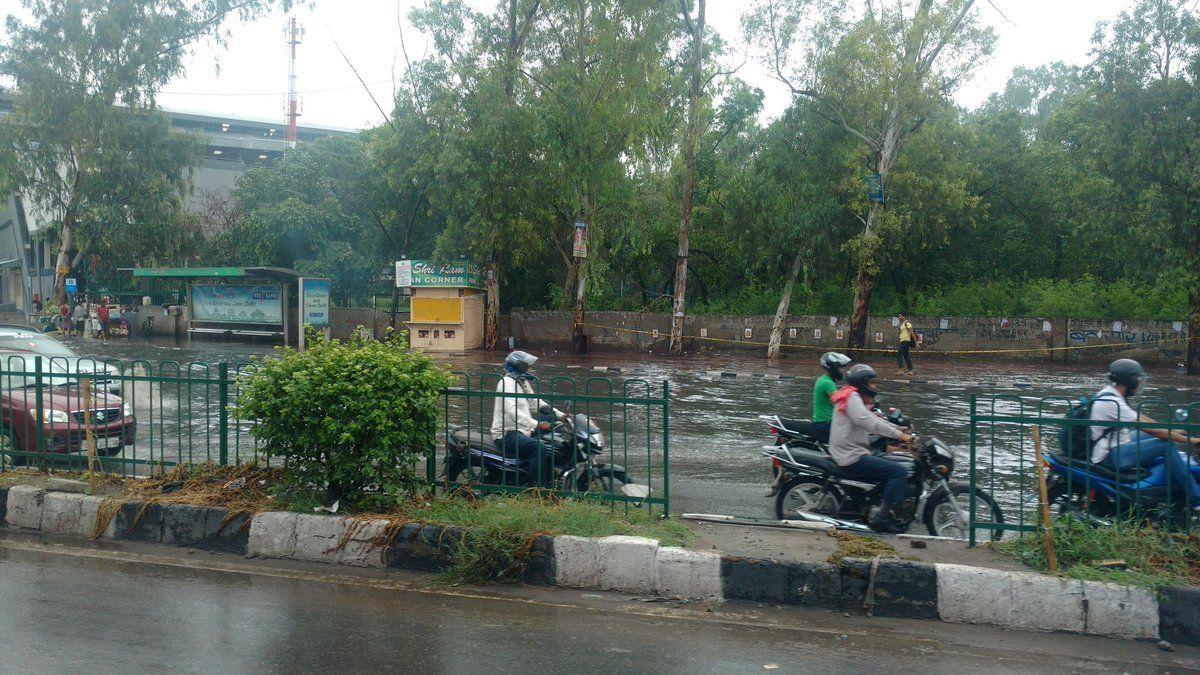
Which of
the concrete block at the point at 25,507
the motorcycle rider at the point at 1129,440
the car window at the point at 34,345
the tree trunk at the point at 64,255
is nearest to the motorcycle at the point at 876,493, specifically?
the motorcycle rider at the point at 1129,440

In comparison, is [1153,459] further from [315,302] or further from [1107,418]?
[315,302]

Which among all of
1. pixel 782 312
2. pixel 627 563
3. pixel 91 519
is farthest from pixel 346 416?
pixel 782 312

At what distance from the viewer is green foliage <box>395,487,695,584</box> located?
5879 millimetres

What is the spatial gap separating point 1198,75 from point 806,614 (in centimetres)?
2262

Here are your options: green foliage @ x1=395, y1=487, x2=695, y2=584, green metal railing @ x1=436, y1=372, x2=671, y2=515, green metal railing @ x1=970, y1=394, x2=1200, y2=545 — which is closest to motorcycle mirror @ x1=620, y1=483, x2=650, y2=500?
green metal railing @ x1=436, y1=372, x2=671, y2=515

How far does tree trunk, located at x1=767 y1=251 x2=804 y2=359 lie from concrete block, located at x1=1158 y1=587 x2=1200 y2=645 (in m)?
24.6

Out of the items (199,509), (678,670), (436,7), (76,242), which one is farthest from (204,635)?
(76,242)

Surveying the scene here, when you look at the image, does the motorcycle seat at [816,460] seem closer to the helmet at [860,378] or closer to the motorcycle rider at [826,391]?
the helmet at [860,378]

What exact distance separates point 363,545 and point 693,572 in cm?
242

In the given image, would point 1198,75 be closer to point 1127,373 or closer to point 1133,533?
point 1127,373

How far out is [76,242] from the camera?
119 feet

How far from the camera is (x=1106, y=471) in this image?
6.09m

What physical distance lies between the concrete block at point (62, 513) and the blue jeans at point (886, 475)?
632cm

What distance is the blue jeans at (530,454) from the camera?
712cm
